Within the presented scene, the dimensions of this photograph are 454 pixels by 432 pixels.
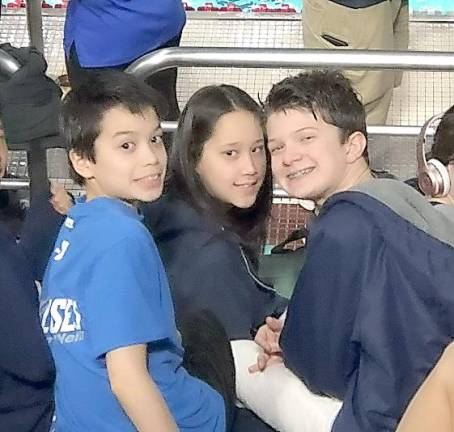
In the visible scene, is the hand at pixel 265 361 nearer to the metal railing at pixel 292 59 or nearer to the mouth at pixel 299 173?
the mouth at pixel 299 173

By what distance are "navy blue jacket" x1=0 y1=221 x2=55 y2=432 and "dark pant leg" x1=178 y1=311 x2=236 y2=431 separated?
25 centimetres

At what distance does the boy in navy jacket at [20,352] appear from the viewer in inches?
63.0

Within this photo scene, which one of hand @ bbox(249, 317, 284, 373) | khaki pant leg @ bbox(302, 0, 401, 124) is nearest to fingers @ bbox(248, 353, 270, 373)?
hand @ bbox(249, 317, 284, 373)

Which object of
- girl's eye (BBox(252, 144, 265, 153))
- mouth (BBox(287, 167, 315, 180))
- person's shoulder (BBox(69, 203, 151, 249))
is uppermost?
person's shoulder (BBox(69, 203, 151, 249))

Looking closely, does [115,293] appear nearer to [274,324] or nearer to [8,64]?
[274,324]

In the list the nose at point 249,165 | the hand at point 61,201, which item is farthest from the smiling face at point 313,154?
the hand at point 61,201

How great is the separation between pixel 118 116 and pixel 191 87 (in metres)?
2.18

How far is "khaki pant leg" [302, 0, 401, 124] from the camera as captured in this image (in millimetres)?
2998

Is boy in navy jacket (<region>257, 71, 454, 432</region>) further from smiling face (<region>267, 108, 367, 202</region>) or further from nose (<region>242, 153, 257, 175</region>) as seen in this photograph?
nose (<region>242, 153, 257, 175</region>)

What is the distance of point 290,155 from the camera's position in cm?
183

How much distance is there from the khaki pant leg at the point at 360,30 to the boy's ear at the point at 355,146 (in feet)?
3.58

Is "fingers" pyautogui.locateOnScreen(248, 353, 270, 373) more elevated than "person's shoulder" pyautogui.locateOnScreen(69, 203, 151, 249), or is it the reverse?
"person's shoulder" pyautogui.locateOnScreen(69, 203, 151, 249)

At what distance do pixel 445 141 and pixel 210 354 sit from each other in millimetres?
513

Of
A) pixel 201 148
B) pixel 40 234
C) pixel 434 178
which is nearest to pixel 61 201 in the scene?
pixel 40 234
